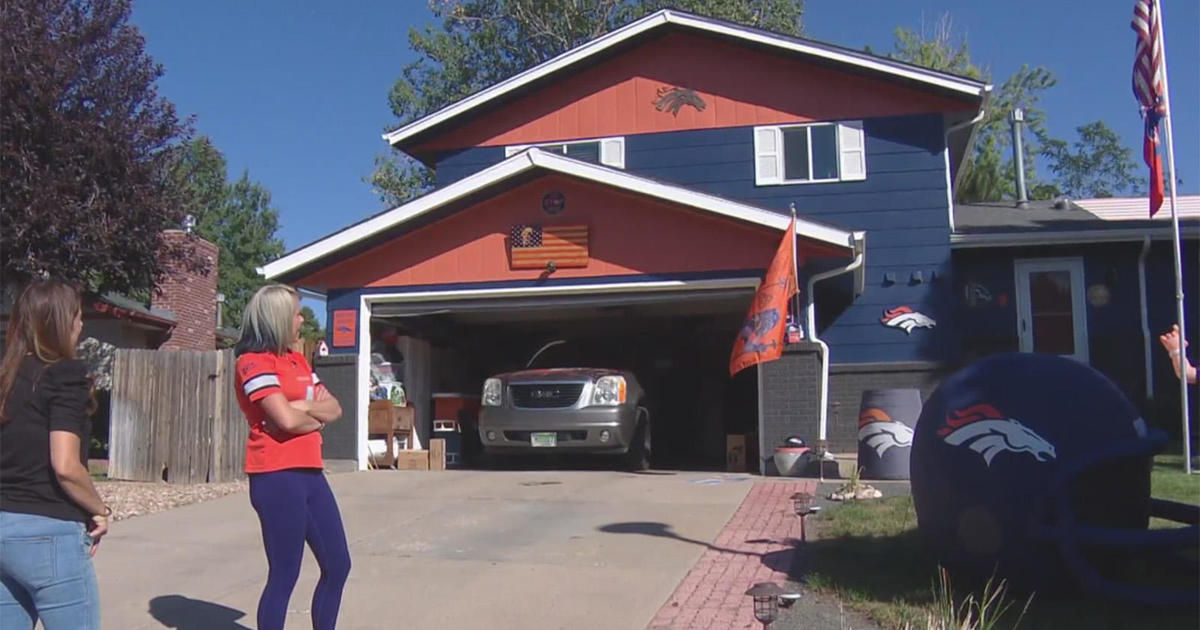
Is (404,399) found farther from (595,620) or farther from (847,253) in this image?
(595,620)

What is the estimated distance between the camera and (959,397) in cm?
533

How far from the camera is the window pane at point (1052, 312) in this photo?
15141 millimetres

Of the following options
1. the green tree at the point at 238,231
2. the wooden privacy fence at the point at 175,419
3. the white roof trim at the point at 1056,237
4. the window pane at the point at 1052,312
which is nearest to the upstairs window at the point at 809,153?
the white roof trim at the point at 1056,237

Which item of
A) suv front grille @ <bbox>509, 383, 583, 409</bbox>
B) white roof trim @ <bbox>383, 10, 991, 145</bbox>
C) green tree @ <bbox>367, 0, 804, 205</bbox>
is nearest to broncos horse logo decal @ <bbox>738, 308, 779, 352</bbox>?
suv front grille @ <bbox>509, 383, 583, 409</bbox>

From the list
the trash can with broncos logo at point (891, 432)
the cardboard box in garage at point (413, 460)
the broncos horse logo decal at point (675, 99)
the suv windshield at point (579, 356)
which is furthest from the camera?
the broncos horse logo decal at point (675, 99)

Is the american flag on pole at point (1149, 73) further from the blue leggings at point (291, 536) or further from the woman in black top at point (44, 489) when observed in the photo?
the woman in black top at point (44, 489)

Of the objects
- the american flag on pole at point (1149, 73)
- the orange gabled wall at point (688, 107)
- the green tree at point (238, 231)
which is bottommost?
the american flag on pole at point (1149, 73)

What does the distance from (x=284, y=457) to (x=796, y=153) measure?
12556mm

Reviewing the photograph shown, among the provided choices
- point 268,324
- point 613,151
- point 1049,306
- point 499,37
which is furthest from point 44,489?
point 499,37

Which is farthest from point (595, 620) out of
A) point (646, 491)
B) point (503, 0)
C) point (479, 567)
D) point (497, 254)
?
point (503, 0)

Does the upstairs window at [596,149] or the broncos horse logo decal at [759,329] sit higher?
the upstairs window at [596,149]

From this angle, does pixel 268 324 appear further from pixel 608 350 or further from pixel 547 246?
pixel 608 350

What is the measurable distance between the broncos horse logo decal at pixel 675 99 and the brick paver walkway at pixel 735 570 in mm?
8824

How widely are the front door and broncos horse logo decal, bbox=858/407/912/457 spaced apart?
6426mm
